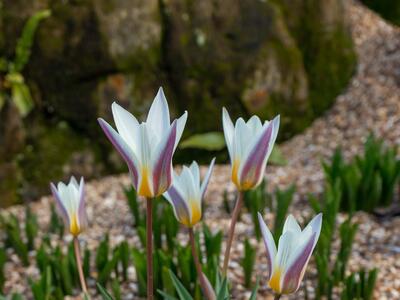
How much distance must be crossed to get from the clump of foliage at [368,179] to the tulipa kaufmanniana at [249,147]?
1442mm

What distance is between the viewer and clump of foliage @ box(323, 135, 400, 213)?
3.00m

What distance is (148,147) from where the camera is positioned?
1348mm

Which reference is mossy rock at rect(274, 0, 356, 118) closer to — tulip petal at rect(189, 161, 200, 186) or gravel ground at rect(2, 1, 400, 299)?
gravel ground at rect(2, 1, 400, 299)

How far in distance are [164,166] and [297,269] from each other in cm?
34

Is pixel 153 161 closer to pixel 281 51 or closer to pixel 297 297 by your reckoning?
pixel 297 297

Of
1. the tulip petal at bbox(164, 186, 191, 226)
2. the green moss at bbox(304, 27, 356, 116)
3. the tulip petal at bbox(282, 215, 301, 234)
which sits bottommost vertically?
the tulip petal at bbox(282, 215, 301, 234)

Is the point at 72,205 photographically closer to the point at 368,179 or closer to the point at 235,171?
the point at 235,171

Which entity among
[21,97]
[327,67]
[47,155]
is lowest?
[47,155]

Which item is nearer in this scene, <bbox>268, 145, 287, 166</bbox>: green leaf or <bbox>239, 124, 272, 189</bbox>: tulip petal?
<bbox>239, 124, 272, 189</bbox>: tulip petal

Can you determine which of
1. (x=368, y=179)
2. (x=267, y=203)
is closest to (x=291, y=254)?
(x=368, y=179)

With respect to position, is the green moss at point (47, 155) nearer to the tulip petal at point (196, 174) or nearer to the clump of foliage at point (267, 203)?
the clump of foliage at point (267, 203)

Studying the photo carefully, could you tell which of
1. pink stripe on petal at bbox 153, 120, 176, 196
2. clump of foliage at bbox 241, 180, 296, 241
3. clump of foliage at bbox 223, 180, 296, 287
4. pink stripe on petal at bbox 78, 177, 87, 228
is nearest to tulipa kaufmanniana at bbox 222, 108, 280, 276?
pink stripe on petal at bbox 153, 120, 176, 196

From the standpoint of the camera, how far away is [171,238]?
265cm

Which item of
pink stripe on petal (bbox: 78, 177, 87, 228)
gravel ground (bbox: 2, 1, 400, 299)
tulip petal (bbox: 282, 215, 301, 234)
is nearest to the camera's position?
tulip petal (bbox: 282, 215, 301, 234)
